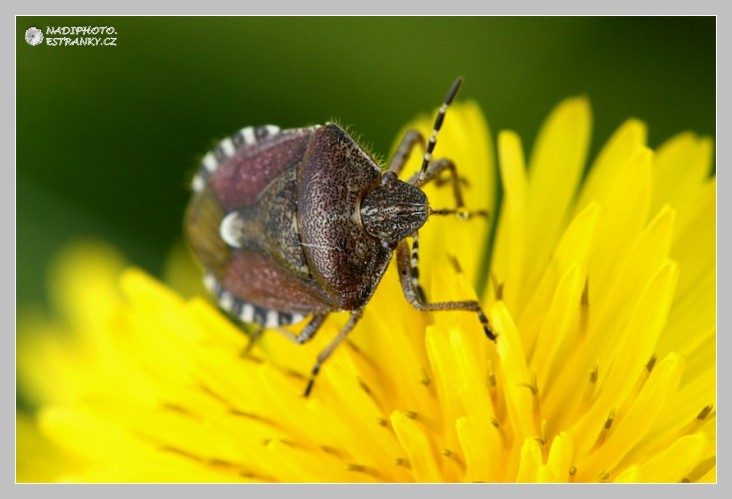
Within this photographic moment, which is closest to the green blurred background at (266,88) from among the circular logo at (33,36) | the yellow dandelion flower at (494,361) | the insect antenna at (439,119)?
the circular logo at (33,36)

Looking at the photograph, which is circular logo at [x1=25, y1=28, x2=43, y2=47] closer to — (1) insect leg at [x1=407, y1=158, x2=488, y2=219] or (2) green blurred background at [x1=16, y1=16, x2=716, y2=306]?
(2) green blurred background at [x1=16, y1=16, x2=716, y2=306]

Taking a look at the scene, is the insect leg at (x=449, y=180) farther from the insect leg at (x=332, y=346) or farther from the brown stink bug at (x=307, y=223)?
the insect leg at (x=332, y=346)

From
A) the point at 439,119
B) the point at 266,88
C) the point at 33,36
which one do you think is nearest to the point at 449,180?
the point at 439,119

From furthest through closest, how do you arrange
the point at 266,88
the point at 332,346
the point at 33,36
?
1. the point at 266,88
2. the point at 33,36
3. the point at 332,346

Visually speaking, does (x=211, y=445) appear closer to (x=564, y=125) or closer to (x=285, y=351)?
(x=285, y=351)

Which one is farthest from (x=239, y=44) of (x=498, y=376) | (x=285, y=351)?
(x=498, y=376)

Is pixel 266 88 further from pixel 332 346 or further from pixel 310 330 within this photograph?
pixel 332 346

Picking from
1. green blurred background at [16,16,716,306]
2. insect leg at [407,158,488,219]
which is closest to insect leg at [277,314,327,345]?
insect leg at [407,158,488,219]
